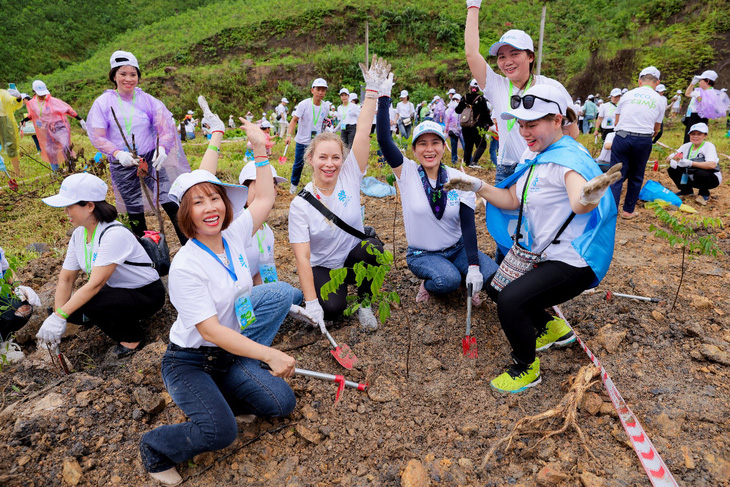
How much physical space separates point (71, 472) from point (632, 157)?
18.8 feet

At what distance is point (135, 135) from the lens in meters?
3.78

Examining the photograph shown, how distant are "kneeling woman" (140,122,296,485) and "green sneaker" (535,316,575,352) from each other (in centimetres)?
155

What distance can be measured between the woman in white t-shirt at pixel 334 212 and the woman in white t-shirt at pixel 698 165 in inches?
199

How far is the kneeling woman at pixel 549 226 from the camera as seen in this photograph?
2.07 metres

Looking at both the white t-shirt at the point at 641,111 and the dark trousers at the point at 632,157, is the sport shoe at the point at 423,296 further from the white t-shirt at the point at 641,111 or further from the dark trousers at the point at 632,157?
Result: the white t-shirt at the point at 641,111

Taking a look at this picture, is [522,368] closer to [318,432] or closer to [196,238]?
[318,432]

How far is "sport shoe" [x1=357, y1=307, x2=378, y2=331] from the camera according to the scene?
307cm

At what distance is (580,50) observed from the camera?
2245 centimetres

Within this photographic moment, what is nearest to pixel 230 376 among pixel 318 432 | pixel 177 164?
pixel 318 432

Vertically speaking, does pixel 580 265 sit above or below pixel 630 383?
above

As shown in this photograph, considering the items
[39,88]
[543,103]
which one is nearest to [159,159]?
[543,103]

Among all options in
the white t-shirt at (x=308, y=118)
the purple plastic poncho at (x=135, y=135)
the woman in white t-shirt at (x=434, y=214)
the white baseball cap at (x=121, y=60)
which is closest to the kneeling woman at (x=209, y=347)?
the woman in white t-shirt at (x=434, y=214)

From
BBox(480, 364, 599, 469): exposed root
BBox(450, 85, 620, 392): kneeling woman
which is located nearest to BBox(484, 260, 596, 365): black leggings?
BBox(450, 85, 620, 392): kneeling woman

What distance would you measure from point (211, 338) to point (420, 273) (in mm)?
1740
